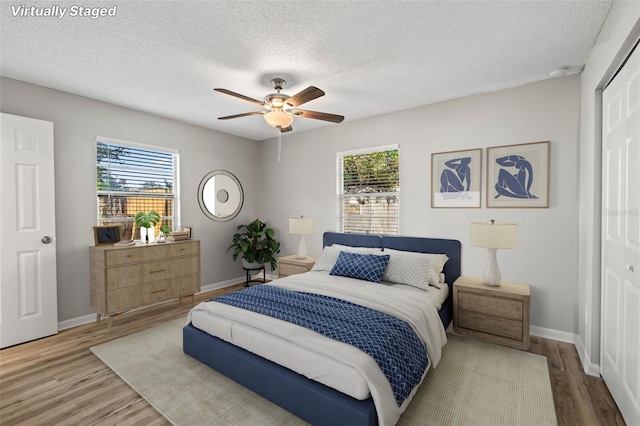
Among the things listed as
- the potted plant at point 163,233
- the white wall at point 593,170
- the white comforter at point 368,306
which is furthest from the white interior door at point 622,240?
the potted plant at point 163,233

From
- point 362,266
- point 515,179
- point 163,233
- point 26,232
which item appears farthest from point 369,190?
point 26,232

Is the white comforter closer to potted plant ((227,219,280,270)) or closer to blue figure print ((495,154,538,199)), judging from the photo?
blue figure print ((495,154,538,199))

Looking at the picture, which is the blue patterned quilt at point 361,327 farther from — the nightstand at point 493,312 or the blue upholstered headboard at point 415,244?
the blue upholstered headboard at point 415,244

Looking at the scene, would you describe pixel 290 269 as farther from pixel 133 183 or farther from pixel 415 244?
pixel 133 183

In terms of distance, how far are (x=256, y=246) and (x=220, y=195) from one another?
1072mm

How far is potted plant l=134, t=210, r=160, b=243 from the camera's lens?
3893 mm

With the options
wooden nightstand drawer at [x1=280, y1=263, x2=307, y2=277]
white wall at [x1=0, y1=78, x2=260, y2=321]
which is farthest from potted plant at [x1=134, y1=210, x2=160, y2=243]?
wooden nightstand drawer at [x1=280, y1=263, x2=307, y2=277]

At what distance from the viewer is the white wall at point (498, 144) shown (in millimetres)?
3053

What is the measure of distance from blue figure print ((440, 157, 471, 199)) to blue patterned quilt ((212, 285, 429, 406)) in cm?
205

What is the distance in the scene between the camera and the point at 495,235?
2.96m

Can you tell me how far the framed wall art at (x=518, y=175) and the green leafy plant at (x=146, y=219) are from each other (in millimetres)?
4171

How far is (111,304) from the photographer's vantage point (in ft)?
11.2

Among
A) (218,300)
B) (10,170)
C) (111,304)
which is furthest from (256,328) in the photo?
(10,170)

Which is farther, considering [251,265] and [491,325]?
[251,265]
